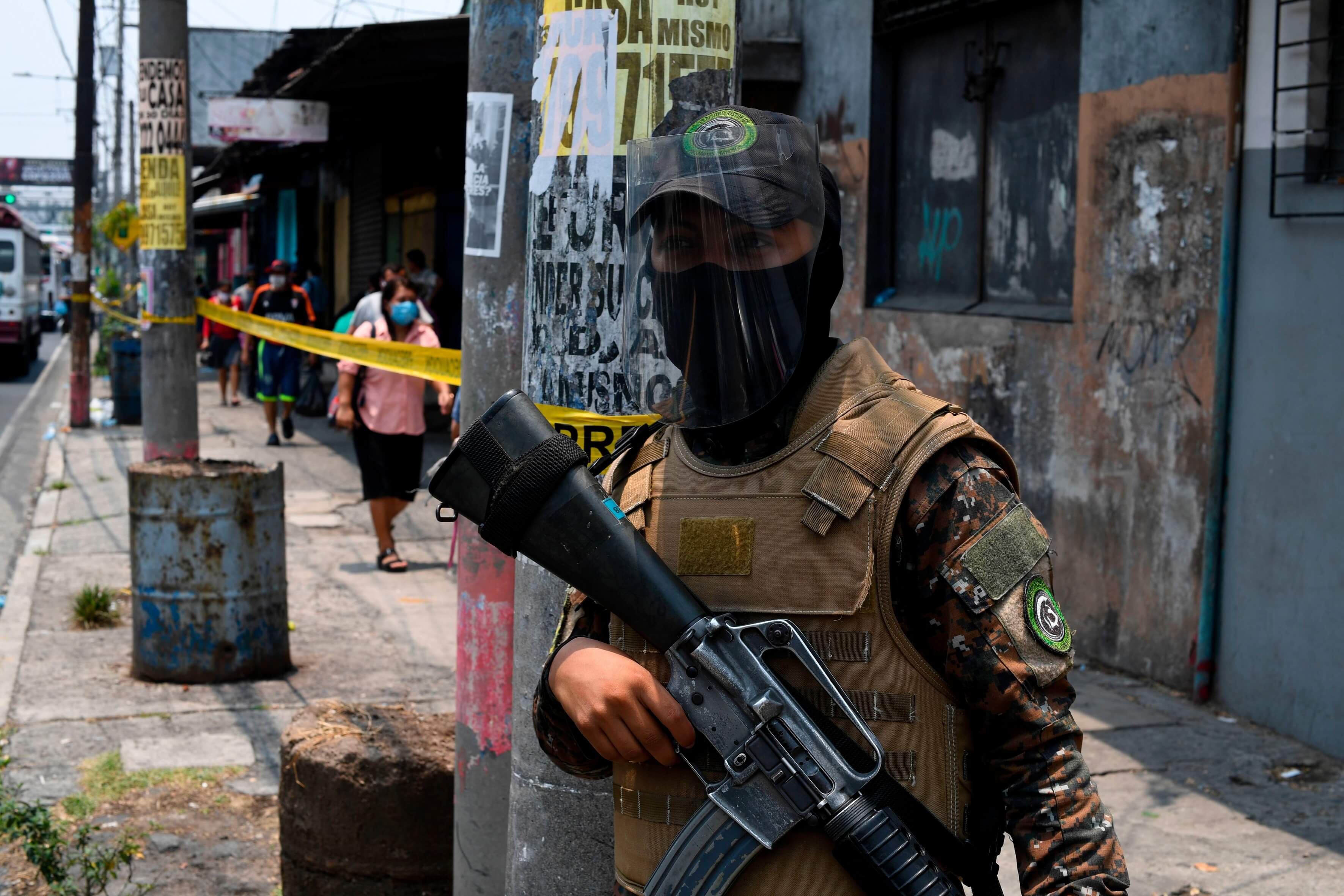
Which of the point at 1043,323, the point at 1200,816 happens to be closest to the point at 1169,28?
the point at 1043,323

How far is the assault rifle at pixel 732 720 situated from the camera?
1.69 metres

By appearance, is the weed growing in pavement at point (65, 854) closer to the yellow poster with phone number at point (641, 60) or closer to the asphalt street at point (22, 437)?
the yellow poster with phone number at point (641, 60)

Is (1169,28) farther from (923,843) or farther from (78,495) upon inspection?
(78,495)

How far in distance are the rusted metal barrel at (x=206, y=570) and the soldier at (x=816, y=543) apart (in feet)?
14.5

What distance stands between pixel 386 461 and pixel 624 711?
22.0ft

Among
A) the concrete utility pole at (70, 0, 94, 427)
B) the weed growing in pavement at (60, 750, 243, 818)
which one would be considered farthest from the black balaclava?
the concrete utility pole at (70, 0, 94, 427)

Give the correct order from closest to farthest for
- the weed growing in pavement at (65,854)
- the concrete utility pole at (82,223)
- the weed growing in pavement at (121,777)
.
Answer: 1. the weed growing in pavement at (65,854)
2. the weed growing in pavement at (121,777)
3. the concrete utility pole at (82,223)

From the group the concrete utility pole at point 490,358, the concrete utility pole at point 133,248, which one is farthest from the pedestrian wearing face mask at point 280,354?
the concrete utility pole at point 490,358

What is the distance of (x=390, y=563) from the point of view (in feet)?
28.7

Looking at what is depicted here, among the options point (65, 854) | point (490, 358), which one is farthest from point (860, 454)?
point (65, 854)

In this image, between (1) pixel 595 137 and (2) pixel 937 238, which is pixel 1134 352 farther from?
(1) pixel 595 137

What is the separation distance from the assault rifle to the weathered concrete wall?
4570 mm

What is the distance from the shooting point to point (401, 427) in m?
8.20

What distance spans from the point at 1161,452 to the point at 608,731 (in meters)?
4.85
